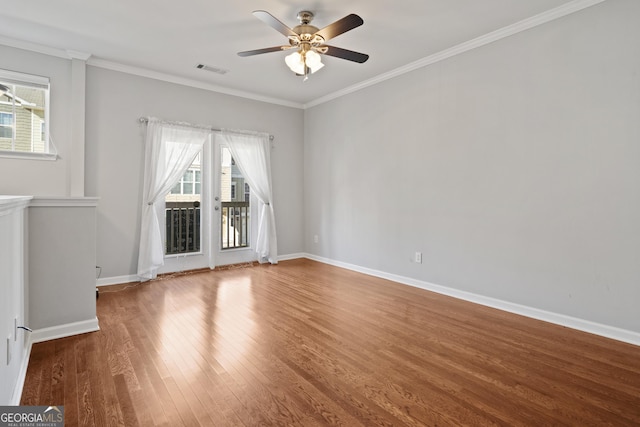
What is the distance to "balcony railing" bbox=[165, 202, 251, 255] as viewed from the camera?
186 inches

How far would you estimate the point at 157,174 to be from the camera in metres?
4.45

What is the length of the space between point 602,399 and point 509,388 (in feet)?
1.57

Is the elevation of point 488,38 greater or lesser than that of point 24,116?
greater

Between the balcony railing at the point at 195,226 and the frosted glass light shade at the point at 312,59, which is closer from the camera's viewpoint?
the frosted glass light shade at the point at 312,59

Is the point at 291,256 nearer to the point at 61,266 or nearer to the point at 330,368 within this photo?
the point at 61,266

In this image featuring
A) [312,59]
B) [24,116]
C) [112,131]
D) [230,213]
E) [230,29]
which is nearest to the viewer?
[312,59]

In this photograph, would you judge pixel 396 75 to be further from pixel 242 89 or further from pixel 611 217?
pixel 611 217

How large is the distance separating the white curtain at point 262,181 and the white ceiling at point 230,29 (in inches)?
46.3

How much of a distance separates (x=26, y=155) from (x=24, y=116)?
1.57 feet

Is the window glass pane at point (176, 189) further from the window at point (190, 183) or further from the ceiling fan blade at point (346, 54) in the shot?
the ceiling fan blade at point (346, 54)

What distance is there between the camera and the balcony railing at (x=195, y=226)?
4.73 meters

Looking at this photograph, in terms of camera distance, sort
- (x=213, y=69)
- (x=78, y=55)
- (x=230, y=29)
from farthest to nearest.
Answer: (x=213, y=69), (x=78, y=55), (x=230, y=29)

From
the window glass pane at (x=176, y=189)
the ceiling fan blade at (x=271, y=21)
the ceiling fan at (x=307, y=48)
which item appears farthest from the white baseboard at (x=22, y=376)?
the ceiling fan at (x=307, y=48)

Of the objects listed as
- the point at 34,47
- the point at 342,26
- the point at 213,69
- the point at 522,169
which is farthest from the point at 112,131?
the point at 522,169
